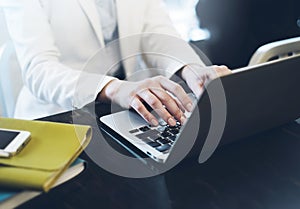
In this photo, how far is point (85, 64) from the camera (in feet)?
3.77

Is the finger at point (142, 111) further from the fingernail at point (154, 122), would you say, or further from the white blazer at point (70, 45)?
the white blazer at point (70, 45)

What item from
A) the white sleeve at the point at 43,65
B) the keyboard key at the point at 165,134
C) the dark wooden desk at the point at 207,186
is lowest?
the dark wooden desk at the point at 207,186

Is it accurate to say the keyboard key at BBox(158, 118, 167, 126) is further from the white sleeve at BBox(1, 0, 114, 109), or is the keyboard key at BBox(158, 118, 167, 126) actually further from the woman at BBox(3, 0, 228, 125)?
the white sleeve at BBox(1, 0, 114, 109)

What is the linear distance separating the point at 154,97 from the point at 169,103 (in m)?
0.03

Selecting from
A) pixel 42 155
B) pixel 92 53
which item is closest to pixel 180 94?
pixel 42 155

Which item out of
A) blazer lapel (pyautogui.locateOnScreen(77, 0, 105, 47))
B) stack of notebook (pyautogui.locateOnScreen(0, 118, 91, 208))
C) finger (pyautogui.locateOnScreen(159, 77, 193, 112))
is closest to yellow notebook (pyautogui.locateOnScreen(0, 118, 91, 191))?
stack of notebook (pyautogui.locateOnScreen(0, 118, 91, 208))

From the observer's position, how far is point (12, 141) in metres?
0.60

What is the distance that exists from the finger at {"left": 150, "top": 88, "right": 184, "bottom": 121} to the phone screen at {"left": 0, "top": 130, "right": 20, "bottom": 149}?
0.97ft

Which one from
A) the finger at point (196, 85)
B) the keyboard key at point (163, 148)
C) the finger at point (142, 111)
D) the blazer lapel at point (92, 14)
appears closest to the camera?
the keyboard key at point (163, 148)

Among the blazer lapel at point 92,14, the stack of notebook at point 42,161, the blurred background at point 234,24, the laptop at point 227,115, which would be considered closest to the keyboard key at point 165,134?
the laptop at point 227,115

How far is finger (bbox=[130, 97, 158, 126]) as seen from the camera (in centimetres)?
77

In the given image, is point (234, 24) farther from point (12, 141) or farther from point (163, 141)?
point (12, 141)

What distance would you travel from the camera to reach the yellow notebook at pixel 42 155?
530 mm

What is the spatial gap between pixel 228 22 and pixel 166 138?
1.31 m
